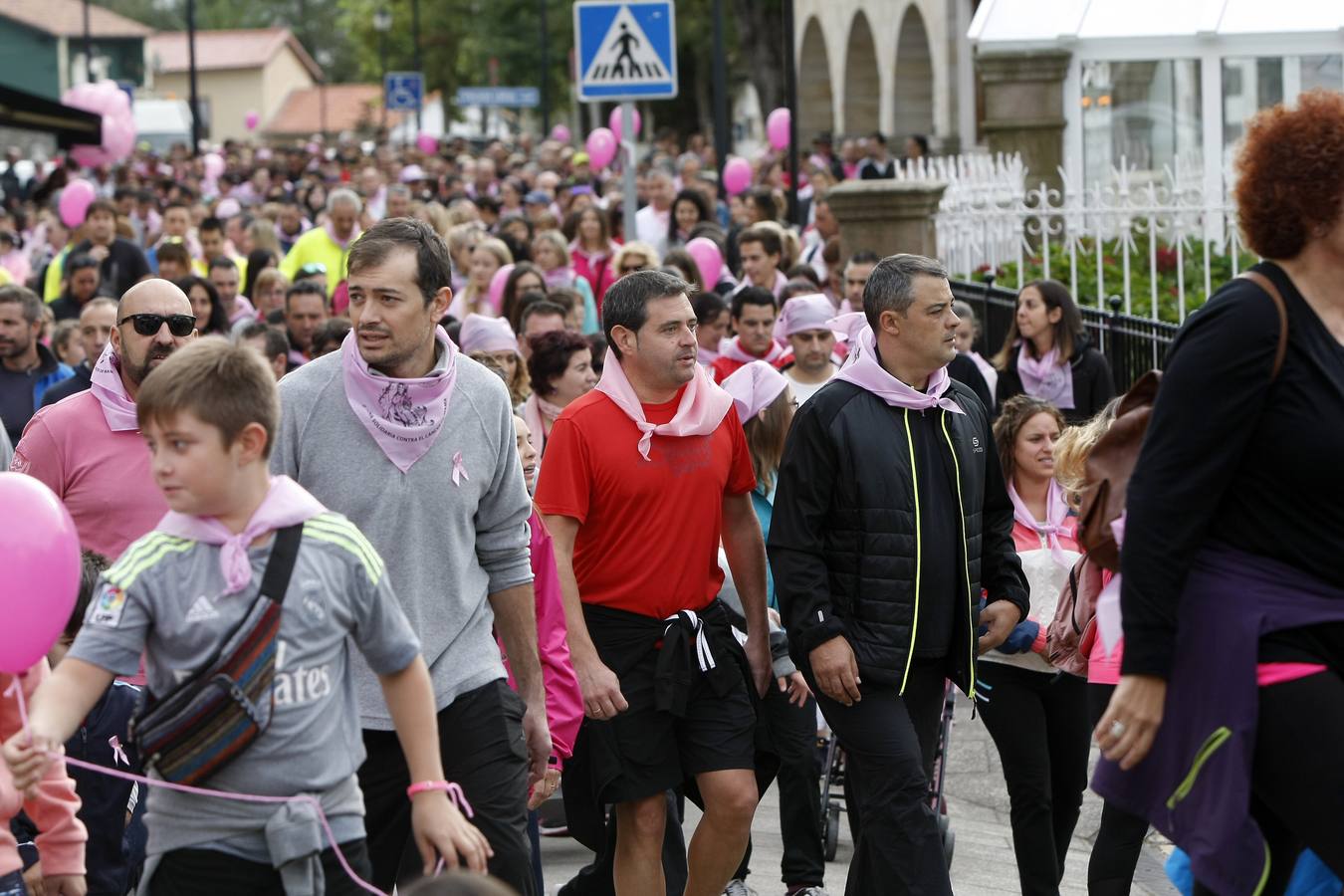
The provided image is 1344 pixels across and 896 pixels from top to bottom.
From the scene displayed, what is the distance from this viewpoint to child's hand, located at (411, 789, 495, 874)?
4121mm

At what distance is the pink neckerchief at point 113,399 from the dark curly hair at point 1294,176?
3.08m

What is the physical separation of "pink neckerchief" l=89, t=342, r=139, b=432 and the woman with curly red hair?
2926mm

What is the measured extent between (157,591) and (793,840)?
371cm

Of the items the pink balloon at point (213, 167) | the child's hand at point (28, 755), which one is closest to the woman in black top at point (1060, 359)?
the child's hand at point (28, 755)

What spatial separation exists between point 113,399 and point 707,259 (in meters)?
9.73

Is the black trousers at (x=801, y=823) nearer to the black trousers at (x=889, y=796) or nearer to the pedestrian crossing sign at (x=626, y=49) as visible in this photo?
the black trousers at (x=889, y=796)

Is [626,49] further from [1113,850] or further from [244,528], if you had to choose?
[244,528]

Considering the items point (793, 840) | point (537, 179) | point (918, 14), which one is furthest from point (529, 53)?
point (793, 840)

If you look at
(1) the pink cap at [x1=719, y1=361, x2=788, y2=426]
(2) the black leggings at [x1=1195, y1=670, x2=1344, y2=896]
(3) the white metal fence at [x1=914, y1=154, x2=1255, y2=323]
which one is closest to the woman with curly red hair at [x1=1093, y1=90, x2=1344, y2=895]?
(2) the black leggings at [x1=1195, y1=670, x2=1344, y2=896]

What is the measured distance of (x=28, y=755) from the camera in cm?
369

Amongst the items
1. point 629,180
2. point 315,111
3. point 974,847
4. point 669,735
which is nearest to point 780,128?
point 629,180

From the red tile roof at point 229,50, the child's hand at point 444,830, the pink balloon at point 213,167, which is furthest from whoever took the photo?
the red tile roof at point 229,50

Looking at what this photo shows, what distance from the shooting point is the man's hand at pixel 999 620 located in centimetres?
631

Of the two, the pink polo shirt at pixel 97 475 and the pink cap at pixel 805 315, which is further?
the pink cap at pixel 805 315
